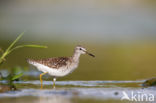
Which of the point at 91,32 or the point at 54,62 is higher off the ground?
the point at 91,32

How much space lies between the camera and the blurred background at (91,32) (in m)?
16.7

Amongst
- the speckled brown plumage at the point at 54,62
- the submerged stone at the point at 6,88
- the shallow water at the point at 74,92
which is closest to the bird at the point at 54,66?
the speckled brown plumage at the point at 54,62

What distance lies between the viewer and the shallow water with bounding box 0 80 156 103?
33.9 ft

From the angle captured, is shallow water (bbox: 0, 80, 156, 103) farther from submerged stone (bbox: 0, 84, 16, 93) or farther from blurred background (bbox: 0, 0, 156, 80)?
blurred background (bbox: 0, 0, 156, 80)

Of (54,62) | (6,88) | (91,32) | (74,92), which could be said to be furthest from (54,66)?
(91,32)

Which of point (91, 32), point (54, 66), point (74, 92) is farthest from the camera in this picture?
point (91, 32)

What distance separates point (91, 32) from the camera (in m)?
26.3

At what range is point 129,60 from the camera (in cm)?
1848

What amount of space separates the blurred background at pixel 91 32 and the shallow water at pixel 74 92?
1387 millimetres

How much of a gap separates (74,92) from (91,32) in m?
15.3

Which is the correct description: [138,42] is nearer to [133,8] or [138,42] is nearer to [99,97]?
[133,8]

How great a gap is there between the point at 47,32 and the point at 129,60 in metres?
8.71

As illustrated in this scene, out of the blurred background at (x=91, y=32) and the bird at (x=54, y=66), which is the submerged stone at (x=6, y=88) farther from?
the blurred background at (x=91, y=32)

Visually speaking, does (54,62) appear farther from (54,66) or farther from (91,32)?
(91,32)
